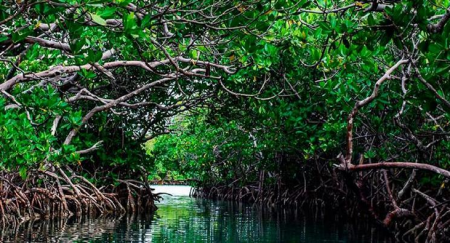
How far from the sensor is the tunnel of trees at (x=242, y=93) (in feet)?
14.3

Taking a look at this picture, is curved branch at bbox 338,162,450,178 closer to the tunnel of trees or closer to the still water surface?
the tunnel of trees

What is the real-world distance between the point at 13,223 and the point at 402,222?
597 centimetres

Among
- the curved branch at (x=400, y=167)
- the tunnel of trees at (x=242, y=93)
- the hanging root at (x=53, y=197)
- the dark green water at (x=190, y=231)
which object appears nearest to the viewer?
the tunnel of trees at (x=242, y=93)

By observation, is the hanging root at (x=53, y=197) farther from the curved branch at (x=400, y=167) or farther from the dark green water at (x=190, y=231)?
the curved branch at (x=400, y=167)

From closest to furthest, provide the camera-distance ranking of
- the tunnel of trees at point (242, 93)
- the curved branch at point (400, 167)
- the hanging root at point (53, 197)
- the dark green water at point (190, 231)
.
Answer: the tunnel of trees at point (242, 93) → the curved branch at point (400, 167) → the dark green water at point (190, 231) → the hanging root at point (53, 197)

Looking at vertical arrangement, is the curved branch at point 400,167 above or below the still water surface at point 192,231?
above

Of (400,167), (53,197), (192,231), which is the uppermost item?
(400,167)

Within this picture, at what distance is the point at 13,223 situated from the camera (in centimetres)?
911

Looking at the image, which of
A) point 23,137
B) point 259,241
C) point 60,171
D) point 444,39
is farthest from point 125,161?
point 444,39

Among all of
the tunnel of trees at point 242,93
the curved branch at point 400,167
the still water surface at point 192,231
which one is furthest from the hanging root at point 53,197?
the curved branch at point 400,167

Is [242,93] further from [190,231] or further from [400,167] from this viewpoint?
[400,167]

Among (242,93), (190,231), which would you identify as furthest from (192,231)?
(242,93)

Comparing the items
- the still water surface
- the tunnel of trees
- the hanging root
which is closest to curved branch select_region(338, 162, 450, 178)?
the tunnel of trees

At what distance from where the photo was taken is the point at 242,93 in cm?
1008
